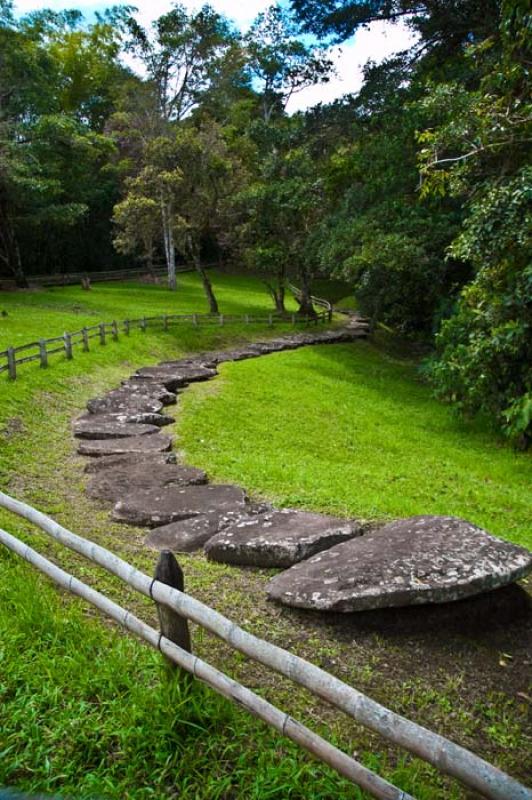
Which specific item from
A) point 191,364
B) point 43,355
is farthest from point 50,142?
point 43,355

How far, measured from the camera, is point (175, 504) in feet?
19.2

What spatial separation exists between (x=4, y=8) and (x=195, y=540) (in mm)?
32613

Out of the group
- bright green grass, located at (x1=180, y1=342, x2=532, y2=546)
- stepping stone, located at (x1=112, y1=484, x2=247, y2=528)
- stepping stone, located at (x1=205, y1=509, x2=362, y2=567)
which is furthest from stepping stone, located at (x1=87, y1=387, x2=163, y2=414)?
stepping stone, located at (x1=205, y1=509, x2=362, y2=567)

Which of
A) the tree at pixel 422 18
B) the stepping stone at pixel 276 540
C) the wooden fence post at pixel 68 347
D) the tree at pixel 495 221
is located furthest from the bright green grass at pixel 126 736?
the tree at pixel 422 18

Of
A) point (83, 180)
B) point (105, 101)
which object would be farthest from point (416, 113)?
point (105, 101)

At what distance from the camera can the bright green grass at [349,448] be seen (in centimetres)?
709

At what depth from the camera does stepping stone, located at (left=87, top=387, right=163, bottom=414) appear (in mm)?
10500

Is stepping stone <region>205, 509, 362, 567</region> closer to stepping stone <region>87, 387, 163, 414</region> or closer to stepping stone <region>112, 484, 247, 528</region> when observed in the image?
stepping stone <region>112, 484, 247, 528</region>

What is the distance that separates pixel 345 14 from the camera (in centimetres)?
1702

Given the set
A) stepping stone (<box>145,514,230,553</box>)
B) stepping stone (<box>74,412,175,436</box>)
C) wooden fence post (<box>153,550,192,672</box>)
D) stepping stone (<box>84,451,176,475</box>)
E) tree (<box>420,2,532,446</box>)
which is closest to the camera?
wooden fence post (<box>153,550,192,672</box>)

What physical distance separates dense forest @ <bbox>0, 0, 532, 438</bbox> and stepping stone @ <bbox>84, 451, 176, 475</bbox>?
6.29 metres

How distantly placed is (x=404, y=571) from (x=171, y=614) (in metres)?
1.64

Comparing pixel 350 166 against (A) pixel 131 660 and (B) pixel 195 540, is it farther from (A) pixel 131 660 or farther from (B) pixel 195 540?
(A) pixel 131 660

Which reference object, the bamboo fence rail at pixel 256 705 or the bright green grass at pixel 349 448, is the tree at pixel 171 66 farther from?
the bamboo fence rail at pixel 256 705
